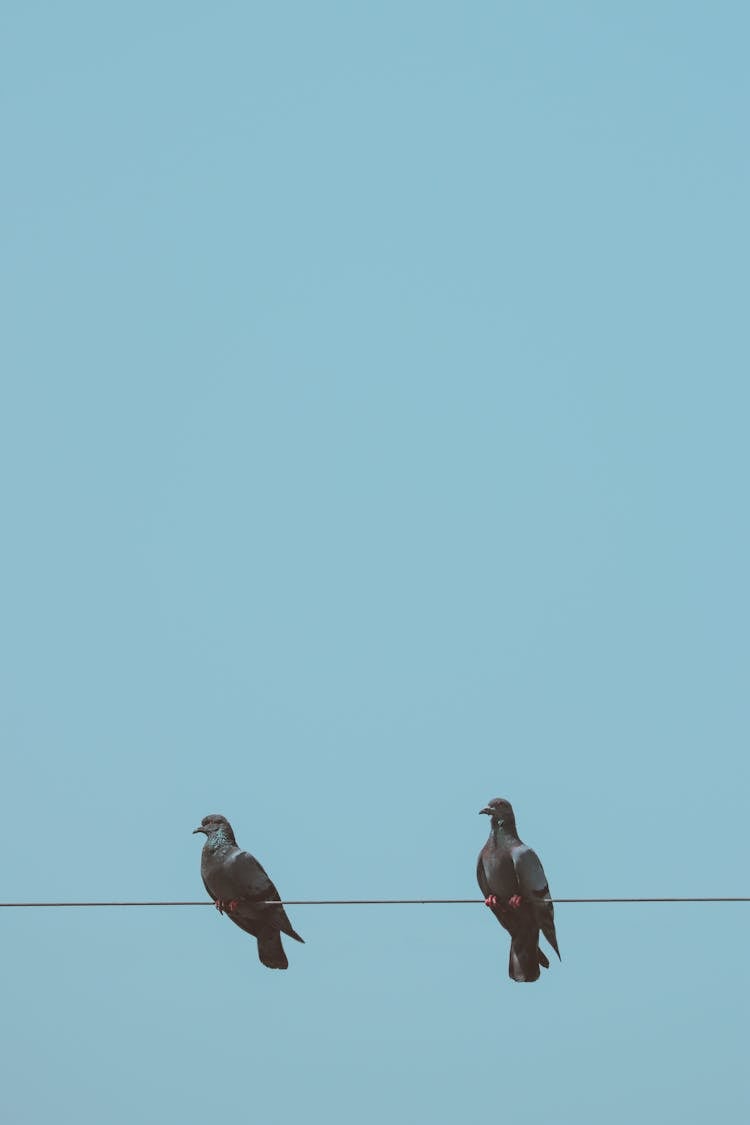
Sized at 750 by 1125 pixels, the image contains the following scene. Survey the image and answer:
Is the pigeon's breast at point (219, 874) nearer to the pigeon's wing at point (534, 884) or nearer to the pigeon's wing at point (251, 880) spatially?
the pigeon's wing at point (251, 880)

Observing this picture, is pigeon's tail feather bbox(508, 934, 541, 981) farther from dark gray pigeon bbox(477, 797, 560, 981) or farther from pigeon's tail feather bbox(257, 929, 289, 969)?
pigeon's tail feather bbox(257, 929, 289, 969)

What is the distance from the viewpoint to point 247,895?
2044 cm

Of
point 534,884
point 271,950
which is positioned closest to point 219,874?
point 271,950

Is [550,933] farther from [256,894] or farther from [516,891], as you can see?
[256,894]

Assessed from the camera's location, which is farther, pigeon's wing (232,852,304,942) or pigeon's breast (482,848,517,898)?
pigeon's wing (232,852,304,942)

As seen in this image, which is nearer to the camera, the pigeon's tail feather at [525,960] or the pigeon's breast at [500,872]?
the pigeon's tail feather at [525,960]

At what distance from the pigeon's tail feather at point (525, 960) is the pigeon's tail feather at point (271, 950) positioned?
5.77ft

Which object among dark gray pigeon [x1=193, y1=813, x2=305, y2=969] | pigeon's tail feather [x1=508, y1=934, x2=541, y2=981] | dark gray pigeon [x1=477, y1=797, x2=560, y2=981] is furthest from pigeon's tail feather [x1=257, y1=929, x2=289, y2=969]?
pigeon's tail feather [x1=508, y1=934, x2=541, y2=981]

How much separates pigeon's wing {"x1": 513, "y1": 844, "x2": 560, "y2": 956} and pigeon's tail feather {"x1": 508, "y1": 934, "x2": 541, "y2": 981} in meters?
0.13

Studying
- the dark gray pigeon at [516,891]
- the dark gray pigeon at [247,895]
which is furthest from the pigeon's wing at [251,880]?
the dark gray pigeon at [516,891]

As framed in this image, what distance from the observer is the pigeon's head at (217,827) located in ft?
69.2

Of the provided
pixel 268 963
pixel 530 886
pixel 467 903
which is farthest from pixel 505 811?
pixel 467 903

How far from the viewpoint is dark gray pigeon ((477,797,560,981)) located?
19.5m

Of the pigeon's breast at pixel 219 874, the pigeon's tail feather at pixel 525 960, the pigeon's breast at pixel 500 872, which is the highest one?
the pigeon's breast at pixel 219 874
